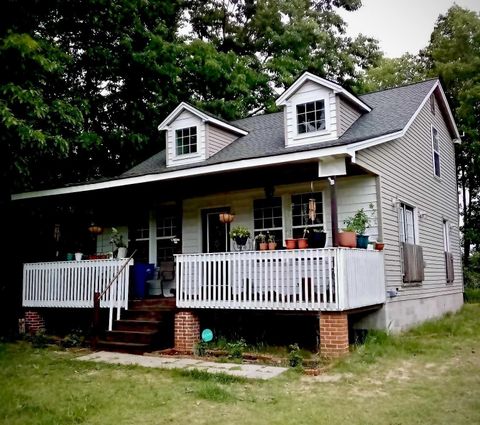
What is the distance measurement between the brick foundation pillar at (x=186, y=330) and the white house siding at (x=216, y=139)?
466cm

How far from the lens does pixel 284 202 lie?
11.4 m

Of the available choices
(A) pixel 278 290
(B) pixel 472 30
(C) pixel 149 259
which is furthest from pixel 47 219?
(B) pixel 472 30

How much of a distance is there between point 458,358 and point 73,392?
6252 mm

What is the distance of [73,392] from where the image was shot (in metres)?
6.63

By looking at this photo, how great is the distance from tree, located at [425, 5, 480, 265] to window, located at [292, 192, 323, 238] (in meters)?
15.9

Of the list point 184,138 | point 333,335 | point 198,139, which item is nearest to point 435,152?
point 198,139

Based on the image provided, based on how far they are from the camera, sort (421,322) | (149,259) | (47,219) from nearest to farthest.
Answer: (421,322) → (149,259) → (47,219)

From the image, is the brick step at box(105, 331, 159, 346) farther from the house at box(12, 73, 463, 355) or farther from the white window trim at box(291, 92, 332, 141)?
the white window trim at box(291, 92, 332, 141)

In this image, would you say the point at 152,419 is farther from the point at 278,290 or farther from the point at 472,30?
the point at 472,30

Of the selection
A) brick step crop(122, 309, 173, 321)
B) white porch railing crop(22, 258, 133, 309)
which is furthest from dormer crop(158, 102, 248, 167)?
brick step crop(122, 309, 173, 321)

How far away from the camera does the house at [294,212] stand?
28.8 ft

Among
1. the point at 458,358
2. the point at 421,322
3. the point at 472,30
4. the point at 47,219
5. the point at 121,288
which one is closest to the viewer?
the point at 458,358

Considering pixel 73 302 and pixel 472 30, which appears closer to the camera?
pixel 73 302

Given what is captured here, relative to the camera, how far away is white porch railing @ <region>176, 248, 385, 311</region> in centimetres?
831
